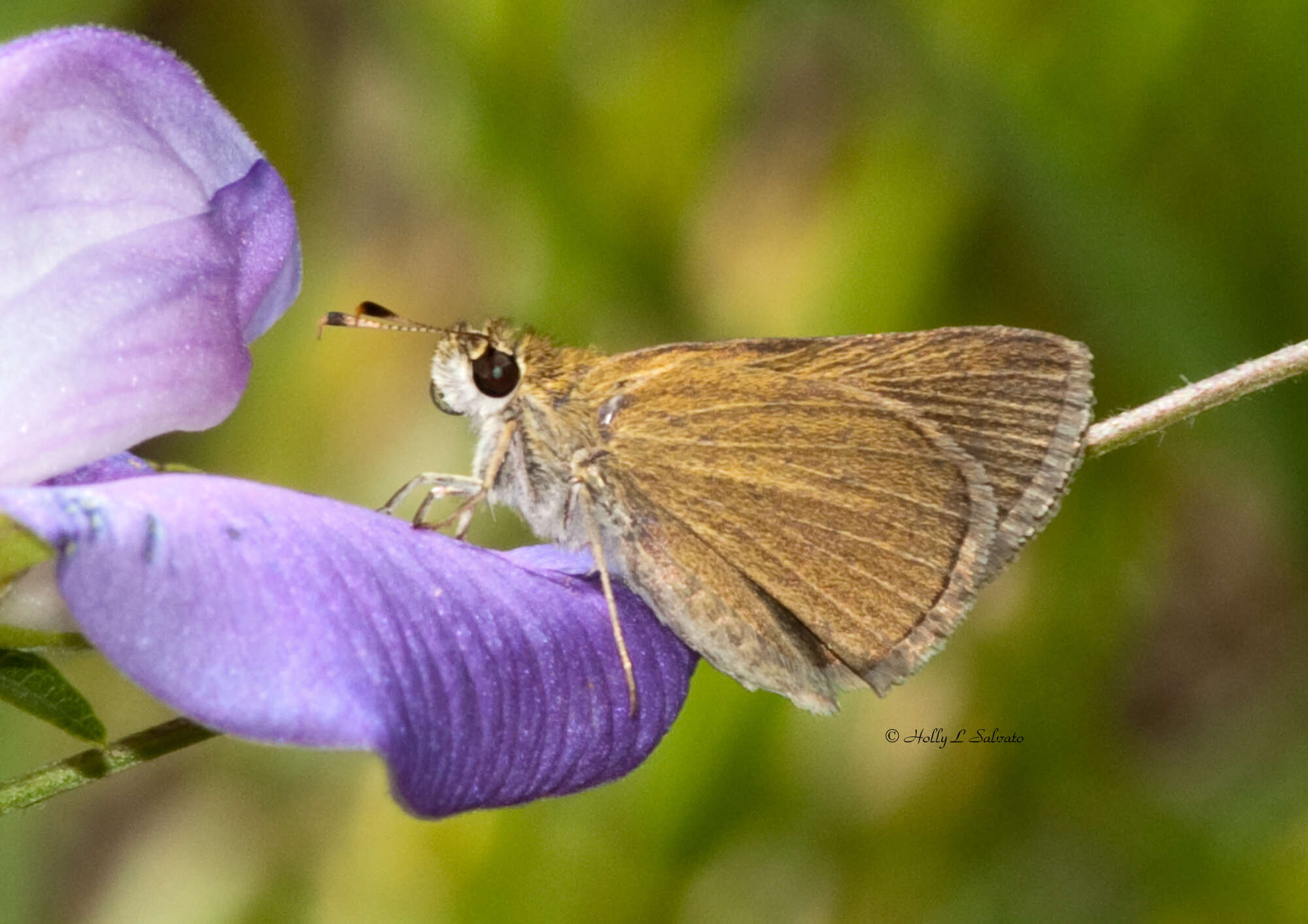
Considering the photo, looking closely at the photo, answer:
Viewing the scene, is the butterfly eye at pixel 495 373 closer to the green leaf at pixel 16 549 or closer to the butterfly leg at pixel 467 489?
the butterfly leg at pixel 467 489

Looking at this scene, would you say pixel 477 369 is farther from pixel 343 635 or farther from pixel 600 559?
pixel 343 635

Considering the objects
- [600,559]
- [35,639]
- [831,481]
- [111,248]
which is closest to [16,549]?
[35,639]

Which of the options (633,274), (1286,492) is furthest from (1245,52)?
(633,274)

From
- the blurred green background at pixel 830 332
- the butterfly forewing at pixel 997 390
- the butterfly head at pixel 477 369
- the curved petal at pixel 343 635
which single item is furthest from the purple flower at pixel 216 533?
the blurred green background at pixel 830 332

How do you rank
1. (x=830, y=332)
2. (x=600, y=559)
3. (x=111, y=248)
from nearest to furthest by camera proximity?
(x=111, y=248), (x=600, y=559), (x=830, y=332)

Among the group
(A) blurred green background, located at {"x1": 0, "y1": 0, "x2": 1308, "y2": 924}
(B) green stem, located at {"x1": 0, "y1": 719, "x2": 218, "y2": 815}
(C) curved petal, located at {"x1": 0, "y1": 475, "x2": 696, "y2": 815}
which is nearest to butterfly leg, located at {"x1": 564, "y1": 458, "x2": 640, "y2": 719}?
(C) curved petal, located at {"x1": 0, "y1": 475, "x2": 696, "y2": 815}

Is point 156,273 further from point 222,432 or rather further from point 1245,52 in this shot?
point 1245,52

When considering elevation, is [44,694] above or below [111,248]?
below

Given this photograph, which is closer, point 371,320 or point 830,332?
point 371,320
